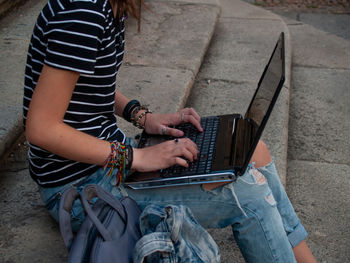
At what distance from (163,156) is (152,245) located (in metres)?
0.37

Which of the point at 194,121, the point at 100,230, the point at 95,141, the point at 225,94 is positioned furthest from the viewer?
the point at 225,94

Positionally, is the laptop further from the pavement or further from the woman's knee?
the pavement

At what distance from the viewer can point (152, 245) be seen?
125 centimetres

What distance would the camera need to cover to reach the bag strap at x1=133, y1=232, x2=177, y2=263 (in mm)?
1236

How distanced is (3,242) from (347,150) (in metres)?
2.26

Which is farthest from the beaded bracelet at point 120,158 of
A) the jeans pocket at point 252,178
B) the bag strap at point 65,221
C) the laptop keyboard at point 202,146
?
the jeans pocket at point 252,178

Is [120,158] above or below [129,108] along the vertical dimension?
above

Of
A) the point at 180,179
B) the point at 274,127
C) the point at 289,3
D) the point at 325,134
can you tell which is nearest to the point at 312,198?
the point at 274,127

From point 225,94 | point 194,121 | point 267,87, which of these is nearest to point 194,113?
point 194,121

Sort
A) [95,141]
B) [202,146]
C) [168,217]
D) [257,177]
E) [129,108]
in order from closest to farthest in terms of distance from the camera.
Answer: [168,217]
[95,141]
[257,177]
[202,146]
[129,108]

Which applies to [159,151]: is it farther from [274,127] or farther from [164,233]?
[274,127]

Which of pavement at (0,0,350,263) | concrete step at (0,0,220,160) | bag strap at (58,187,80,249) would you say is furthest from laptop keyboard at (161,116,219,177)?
concrete step at (0,0,220,160)

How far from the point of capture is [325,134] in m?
3.30

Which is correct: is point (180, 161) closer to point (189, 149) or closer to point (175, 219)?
point (189, 149)
